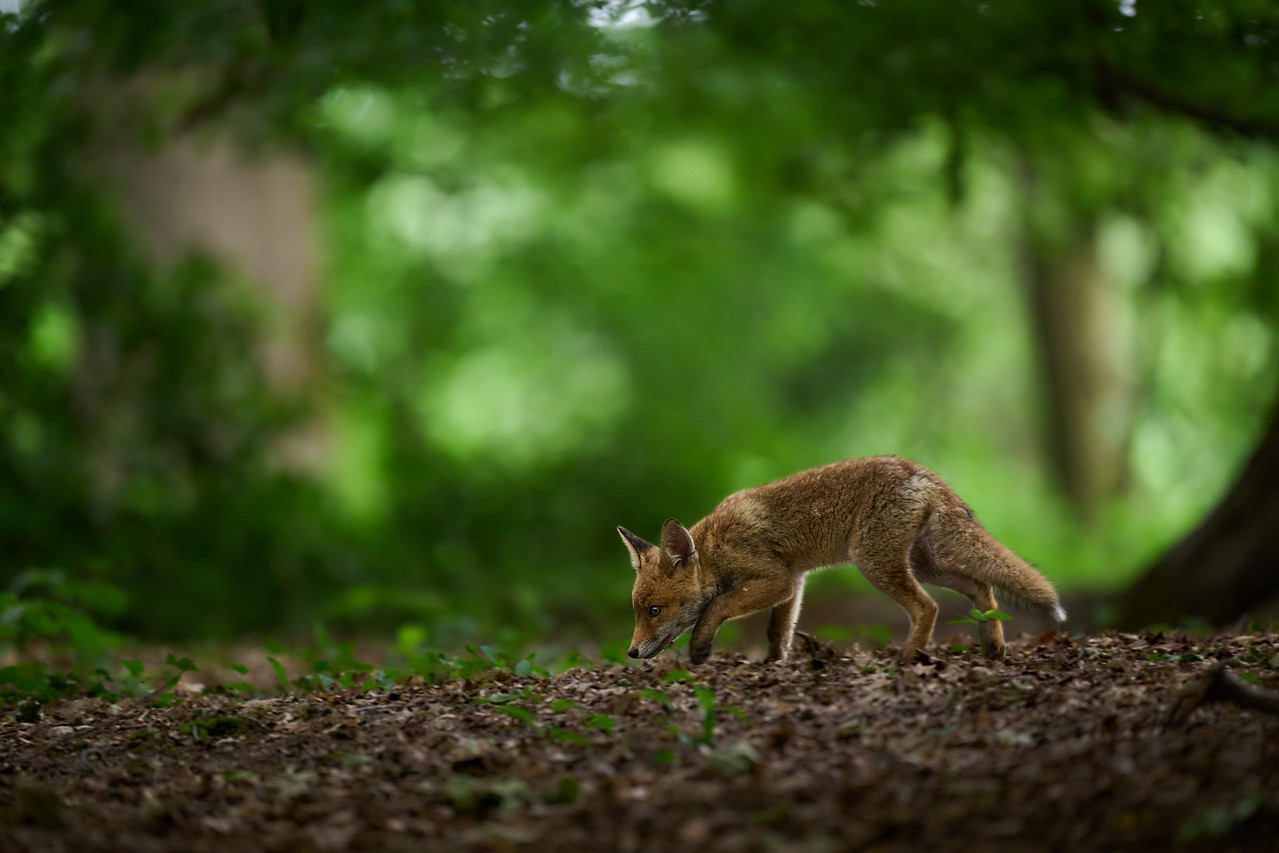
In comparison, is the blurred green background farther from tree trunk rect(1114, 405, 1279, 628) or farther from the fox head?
the fox head

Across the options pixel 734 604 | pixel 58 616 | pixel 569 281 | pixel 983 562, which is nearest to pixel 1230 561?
pixel 983 562

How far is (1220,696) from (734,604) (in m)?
2.06

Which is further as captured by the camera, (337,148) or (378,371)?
(378,371)

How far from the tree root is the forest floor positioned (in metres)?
0.02

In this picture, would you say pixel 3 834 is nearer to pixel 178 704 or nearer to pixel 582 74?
pixel 178 704

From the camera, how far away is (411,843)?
326 centimetres

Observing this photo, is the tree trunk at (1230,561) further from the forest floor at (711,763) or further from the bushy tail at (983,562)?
the bushy tail at (983,562)

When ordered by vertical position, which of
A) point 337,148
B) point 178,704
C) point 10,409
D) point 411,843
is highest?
point 337,148

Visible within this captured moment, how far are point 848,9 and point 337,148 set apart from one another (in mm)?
5839

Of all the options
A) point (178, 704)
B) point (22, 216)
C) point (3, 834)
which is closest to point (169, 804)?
point (3, 834)

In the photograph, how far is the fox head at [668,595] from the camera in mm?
5250

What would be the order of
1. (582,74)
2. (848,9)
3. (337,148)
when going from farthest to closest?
(337,148)
(582,74)
(848,9)

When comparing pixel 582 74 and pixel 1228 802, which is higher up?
pixel 582 74

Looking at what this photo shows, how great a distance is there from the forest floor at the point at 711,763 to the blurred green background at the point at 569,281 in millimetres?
3222
